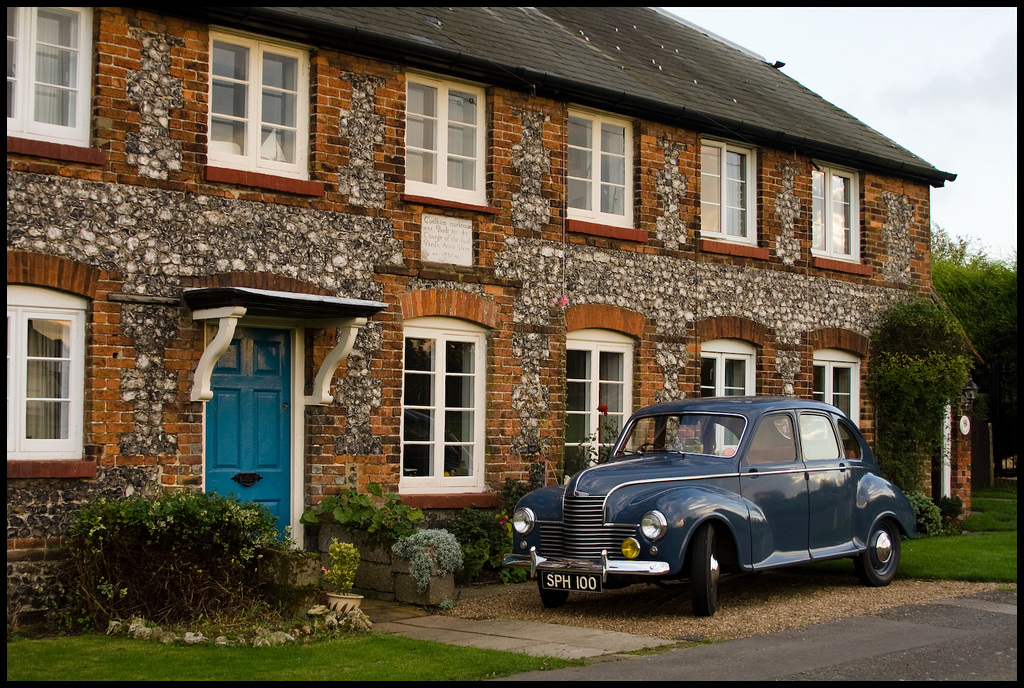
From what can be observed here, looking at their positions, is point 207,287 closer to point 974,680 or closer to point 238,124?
point 238,124

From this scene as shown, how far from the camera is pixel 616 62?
15.4m

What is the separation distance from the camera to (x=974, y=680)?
23.0 ft

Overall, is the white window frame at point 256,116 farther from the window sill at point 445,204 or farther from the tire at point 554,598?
the tire at point 554,598

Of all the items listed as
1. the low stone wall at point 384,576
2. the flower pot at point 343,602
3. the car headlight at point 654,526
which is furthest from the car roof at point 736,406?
the flower pot at point 343,602

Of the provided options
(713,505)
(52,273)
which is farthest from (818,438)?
(52,273)

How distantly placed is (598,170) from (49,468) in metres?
7.44

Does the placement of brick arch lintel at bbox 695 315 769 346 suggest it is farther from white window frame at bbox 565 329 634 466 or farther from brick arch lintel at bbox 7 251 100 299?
brick arch lintel at bbox 7 251 100 299

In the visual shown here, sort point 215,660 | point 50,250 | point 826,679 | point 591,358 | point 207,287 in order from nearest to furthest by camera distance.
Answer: point 826,679, point 215,660, point 50,250, point 207,287, point 591,358

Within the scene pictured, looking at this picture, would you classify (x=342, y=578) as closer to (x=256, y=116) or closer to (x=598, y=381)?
(x=256, y=116)

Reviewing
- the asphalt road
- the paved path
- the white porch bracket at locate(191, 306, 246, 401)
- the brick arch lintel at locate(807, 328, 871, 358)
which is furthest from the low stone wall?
the brick arch lintel at locate(807, 328, 871, 358)

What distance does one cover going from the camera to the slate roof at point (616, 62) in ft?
38.9

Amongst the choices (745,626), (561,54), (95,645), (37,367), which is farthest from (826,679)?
(561,54)

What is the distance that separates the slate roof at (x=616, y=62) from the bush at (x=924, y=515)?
5000mm

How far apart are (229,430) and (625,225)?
5.85m
